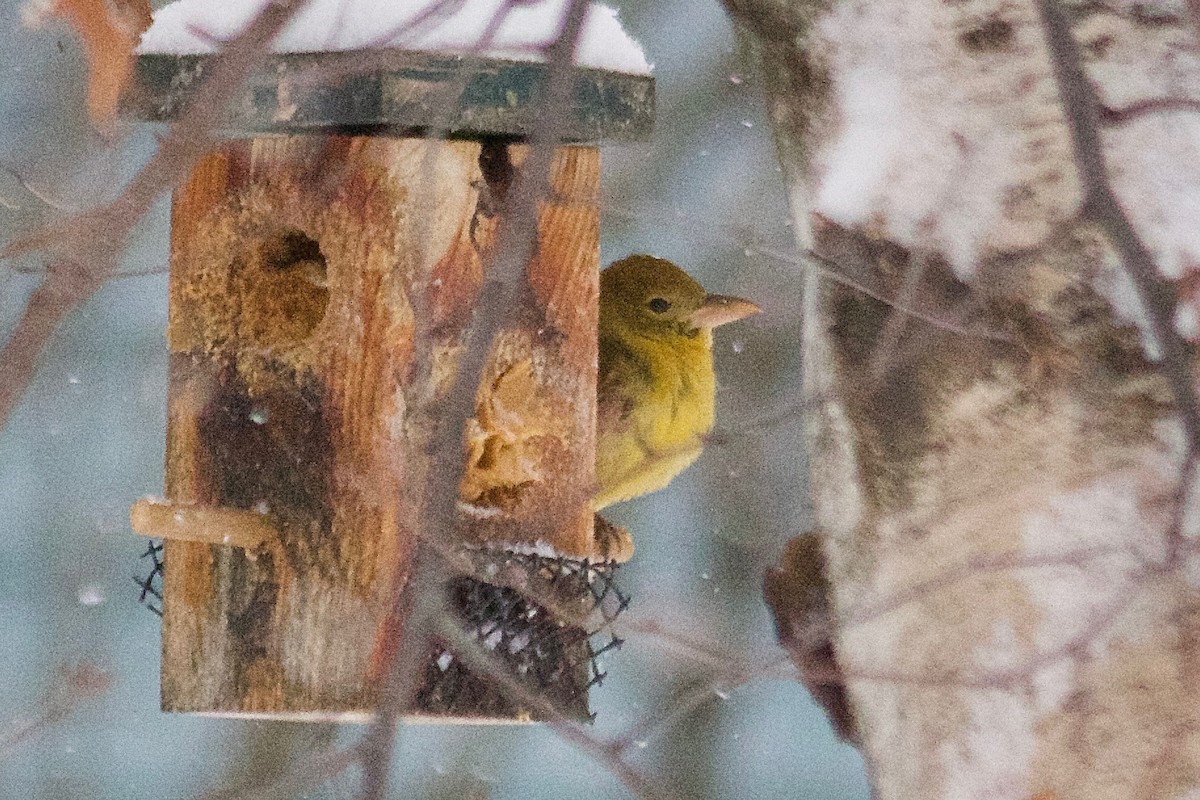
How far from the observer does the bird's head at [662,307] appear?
4.27 metres

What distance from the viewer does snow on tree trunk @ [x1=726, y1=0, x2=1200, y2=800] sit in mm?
2645

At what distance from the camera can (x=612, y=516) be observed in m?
7.62

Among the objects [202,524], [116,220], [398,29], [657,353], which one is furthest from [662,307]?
[116,220]

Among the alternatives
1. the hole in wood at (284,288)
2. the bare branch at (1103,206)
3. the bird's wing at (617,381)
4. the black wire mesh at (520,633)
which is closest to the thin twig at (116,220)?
the hole in wood at (284,288)

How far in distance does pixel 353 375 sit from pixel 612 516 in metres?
4.57

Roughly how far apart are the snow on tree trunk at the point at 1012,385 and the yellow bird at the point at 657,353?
1210 millimetres

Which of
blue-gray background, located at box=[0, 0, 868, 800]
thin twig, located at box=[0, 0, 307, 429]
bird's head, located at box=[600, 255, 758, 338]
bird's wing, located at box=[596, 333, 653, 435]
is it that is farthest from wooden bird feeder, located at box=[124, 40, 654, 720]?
blue-gray background, located at box=[0, 0, 868, 800]

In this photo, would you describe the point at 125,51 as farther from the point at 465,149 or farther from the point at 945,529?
the point at 945,529

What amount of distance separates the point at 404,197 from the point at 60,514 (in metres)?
5.17

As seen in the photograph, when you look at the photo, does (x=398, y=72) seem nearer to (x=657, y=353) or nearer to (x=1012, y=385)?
(x=1012, y=385)

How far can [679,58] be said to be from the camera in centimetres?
786

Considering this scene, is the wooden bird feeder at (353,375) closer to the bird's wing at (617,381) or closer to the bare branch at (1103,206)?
the bird's wing at (617,381)

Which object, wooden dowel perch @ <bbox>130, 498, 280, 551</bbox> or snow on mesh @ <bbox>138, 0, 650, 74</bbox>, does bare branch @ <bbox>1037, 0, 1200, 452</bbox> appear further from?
wooden dowel perch @ <bbox>130, 498, 280, 551</bbox>

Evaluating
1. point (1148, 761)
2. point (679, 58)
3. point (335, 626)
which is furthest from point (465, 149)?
point (679, 58)
